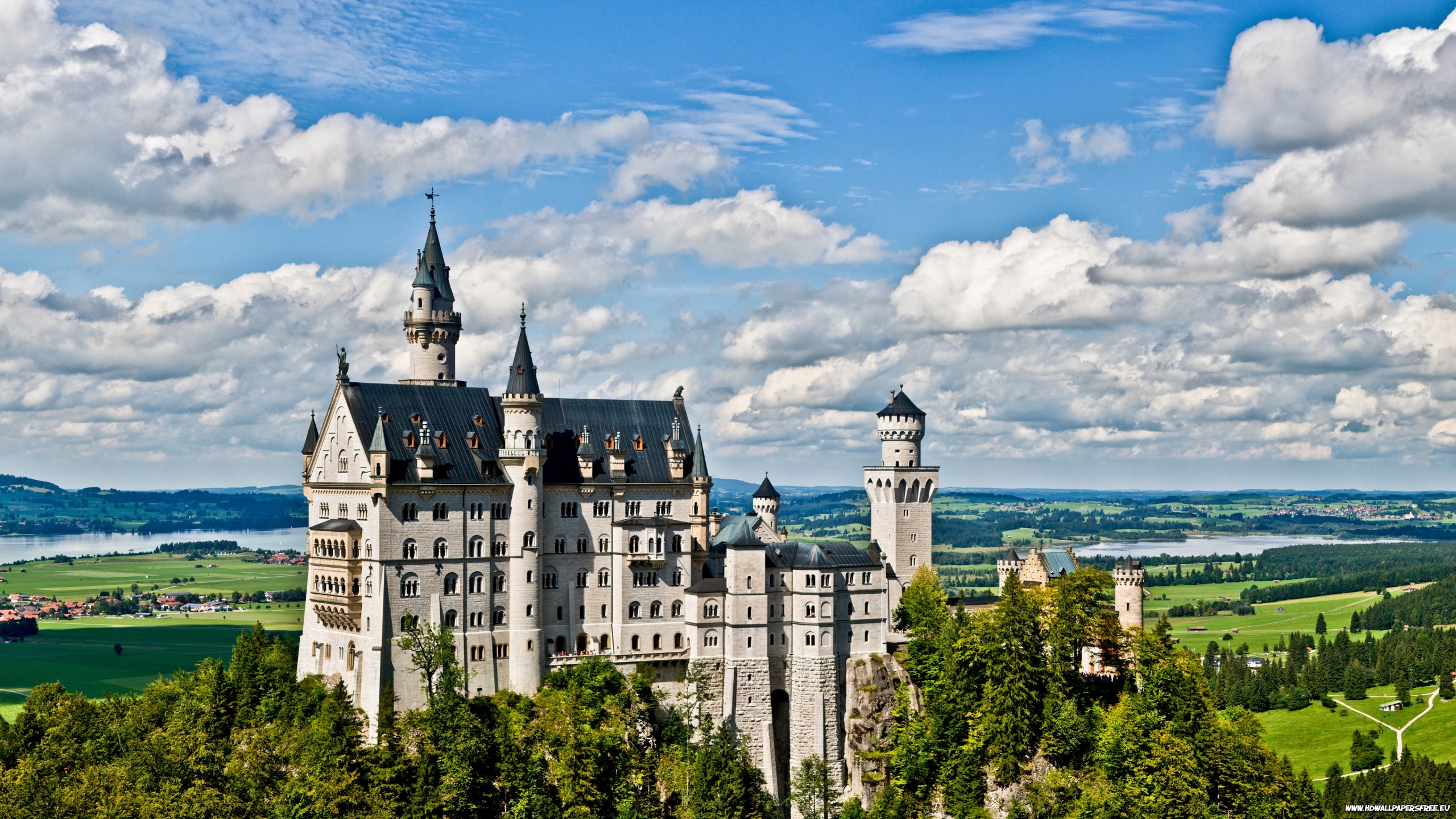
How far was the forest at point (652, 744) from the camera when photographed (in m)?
90.6

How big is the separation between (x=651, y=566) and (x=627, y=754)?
15521 millimetres

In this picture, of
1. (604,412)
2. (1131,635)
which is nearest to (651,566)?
(604,412)

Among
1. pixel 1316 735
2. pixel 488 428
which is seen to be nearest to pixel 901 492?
pixel 488 428

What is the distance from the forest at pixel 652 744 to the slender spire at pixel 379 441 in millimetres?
13399

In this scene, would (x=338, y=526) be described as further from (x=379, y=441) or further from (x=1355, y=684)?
(x=1355, y=684)

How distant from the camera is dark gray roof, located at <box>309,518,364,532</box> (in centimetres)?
9712

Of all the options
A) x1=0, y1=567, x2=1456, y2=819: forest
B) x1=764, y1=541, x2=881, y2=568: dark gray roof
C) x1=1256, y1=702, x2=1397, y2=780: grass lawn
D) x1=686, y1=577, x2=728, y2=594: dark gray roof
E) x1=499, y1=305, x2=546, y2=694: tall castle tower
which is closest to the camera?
x1=0, y1=567, x2=1456, y2=819: forest

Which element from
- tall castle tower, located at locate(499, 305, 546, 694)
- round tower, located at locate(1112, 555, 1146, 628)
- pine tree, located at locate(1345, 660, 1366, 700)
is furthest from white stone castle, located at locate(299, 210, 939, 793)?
pine tree, located at locate(1345, 660, 1366, 700)

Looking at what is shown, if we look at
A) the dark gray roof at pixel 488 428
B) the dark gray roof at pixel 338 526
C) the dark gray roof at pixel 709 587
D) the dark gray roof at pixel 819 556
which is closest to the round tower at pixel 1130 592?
the dark gray roof at pixel 819 556

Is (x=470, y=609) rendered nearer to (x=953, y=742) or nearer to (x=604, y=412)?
(x=604, y=412)

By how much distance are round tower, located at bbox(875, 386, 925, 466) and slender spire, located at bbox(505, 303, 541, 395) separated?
110ft

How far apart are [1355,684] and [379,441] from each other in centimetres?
13963

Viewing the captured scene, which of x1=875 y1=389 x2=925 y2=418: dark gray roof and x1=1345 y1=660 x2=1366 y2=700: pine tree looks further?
x1=1345 y1=660 x2=1366 y2=700: pine tree

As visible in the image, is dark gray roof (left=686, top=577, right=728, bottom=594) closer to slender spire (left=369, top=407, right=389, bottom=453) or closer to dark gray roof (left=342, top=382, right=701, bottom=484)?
dark gray roof (left=342, top=382, right=701, bottom=484)
